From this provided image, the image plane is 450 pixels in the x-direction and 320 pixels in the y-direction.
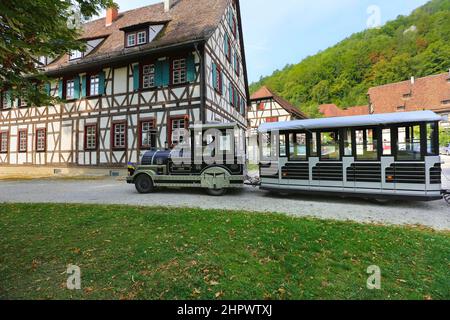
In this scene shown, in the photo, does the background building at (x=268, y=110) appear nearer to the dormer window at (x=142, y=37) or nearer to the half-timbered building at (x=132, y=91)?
the half-timbered building at (x=132, y=91)

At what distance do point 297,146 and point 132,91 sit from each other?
37.4ft

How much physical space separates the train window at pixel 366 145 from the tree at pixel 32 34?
7.80m

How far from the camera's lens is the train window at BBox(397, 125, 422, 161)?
→ 6.74m

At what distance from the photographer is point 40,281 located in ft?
10.2

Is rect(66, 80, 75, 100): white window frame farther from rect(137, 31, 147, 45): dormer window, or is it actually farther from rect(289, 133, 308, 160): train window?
rect(289, 133, 308, 160): train window

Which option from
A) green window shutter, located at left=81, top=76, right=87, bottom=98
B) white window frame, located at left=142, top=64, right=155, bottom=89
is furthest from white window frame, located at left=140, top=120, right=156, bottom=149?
green window shutter, located at left=81, top=76, right=87, bottom=98

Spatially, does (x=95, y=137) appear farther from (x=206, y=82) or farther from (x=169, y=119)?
(x=206, y=82)

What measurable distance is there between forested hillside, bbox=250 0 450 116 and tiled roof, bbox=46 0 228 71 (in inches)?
2186

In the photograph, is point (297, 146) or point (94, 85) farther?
point (94, 85)

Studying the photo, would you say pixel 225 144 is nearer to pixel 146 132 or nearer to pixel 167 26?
pixel 146 132

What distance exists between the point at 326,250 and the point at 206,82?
11.7m

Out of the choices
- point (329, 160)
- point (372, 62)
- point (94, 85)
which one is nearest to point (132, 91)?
point (94, 85)

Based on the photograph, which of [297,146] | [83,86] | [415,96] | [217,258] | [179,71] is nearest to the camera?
[217,258]

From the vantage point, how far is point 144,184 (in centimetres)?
948
